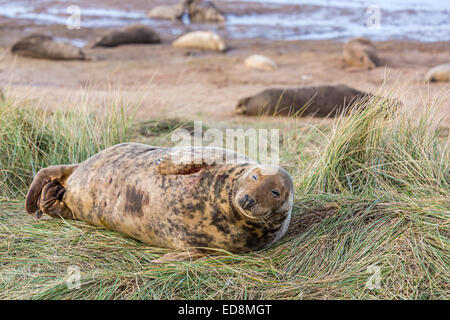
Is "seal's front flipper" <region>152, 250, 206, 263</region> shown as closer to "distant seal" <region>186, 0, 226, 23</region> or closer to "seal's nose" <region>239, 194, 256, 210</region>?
"seal's nose" <region>239, 194, 256, 210</region>

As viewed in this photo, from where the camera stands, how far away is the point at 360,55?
467 inches

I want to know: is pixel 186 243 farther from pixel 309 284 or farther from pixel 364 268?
pixel 364 268

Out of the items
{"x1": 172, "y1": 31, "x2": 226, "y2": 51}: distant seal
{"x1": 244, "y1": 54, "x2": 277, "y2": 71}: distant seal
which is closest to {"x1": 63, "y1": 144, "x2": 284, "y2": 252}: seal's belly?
{"x1": 244, "y1": 54, "x2": 277, "y2": 71}: distant seal

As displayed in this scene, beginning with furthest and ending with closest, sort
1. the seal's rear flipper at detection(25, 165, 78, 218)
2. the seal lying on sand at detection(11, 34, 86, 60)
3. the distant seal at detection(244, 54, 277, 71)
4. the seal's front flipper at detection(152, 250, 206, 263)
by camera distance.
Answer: the seal lying on sand at detection(11, 34, 86, 60)
the distant seal at detection(244, 54, 277, 71)
the seal's rear flipper at detection(25, 165, 78, 218)
the seal's front flipper at detection(152, 250, 206, 263)

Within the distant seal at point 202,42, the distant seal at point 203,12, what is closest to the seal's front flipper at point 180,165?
the distant seal at point 202,42

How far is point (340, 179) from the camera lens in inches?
172

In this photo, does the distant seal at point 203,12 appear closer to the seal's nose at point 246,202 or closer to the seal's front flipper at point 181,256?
the seal's front flipper at point 181,256

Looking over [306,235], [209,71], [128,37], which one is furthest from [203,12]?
[306,235]

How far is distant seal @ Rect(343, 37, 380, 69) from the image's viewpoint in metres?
11.8

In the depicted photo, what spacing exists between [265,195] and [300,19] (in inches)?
698

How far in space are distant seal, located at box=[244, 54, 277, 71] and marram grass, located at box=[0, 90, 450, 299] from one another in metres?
7.26

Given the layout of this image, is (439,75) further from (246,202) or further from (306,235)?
(246,202)
